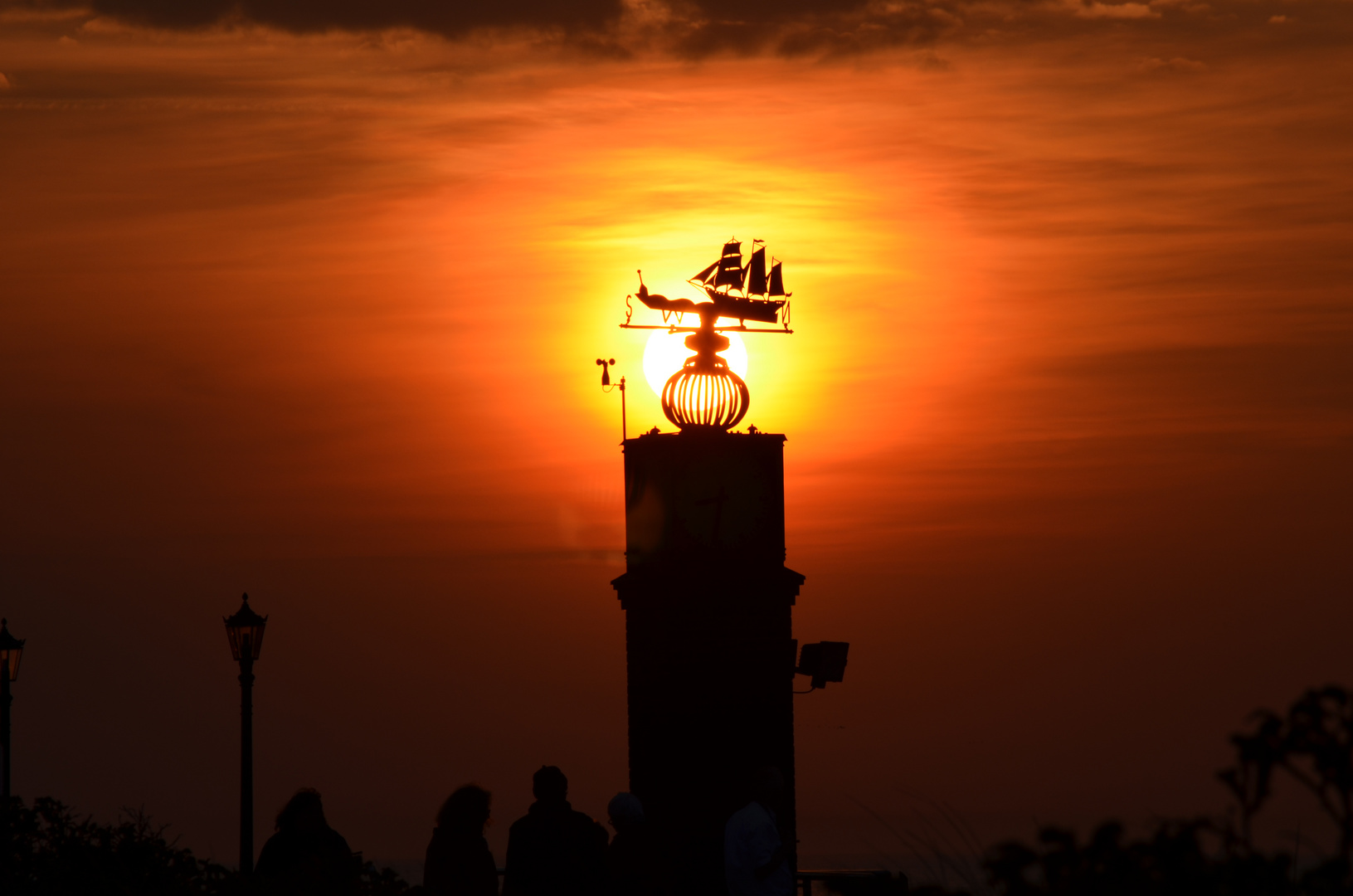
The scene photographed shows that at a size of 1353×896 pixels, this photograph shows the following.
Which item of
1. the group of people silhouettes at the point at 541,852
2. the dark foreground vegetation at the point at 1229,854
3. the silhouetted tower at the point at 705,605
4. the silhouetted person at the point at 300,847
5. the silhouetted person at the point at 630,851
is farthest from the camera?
the silhouetted tower at the point at 705,605

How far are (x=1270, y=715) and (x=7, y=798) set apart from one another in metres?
13.7

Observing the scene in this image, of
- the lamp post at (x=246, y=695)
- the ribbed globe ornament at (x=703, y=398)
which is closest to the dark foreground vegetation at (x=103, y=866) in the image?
the lamp post at (x=246, y=695)

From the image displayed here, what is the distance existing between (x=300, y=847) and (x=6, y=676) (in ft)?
37.2

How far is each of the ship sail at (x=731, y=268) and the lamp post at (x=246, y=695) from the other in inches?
288

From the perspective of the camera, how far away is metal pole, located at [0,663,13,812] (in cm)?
1848

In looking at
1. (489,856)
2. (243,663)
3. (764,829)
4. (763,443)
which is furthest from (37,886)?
(763,443)

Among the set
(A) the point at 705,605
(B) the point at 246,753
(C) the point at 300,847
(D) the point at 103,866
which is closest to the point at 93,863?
(D) the point at 103,866

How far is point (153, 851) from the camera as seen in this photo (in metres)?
12.0

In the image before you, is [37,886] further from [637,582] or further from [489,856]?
[637,582]

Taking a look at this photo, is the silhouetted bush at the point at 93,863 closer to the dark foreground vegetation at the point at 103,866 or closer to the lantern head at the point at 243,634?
the dark foreground vegetation at the point at 103,866

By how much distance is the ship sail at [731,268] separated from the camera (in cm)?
2055

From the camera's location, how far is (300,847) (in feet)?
32.7

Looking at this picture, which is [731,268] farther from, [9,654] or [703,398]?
[9,654]

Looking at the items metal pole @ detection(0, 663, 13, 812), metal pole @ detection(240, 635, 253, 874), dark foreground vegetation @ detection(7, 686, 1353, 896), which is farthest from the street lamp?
dark foreground vegetation @ detection(7, 686, 1353, 896)
